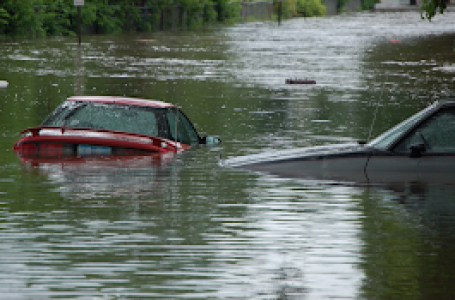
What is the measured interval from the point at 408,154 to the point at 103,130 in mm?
4684

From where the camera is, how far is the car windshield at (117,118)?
1293cm

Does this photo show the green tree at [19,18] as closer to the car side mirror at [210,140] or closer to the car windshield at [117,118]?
the car side mirror at [210,140]

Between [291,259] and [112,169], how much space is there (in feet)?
16.9

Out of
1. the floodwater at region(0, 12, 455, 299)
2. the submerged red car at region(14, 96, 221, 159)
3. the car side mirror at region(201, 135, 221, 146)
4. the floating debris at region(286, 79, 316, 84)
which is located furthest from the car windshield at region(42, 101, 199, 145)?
the floating debris at region(286, 79, 316, 84)

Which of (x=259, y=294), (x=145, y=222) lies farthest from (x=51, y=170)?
(x=259, y=294)

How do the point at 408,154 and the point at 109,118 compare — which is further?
the point at 109,118

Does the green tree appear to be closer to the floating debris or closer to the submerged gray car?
the floating debris

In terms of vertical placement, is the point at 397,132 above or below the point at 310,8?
below

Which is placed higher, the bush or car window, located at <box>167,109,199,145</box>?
the bush

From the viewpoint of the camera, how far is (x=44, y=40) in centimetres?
5406

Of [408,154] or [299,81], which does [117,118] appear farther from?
[299,81]

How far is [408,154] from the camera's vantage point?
9.99 metres

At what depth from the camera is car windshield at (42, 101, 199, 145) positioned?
12930 mm

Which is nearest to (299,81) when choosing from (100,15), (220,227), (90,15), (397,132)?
(397,132)
